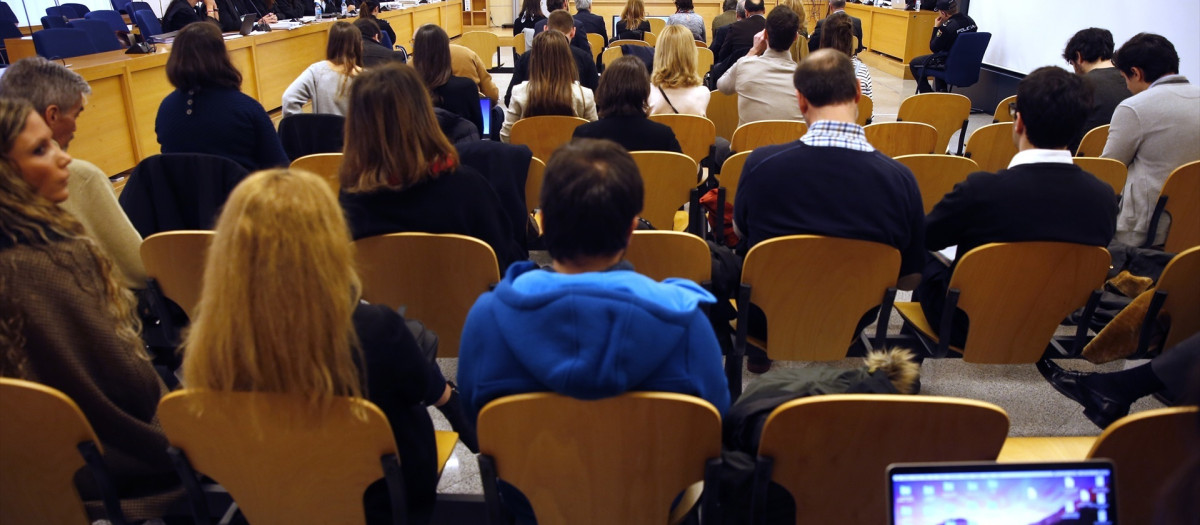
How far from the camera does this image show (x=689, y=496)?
1.53 metres

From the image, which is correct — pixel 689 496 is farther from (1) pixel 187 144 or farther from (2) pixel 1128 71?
(2) pixel 1128 71

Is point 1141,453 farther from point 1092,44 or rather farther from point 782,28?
point 1092,44

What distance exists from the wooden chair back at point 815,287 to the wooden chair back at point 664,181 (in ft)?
2.79

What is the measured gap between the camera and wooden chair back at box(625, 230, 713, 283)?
2.08m

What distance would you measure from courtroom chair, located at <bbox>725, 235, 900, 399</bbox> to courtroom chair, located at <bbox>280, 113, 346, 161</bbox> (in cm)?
232

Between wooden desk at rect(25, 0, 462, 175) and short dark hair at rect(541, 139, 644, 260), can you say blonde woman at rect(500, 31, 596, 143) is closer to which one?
wooden desk at rect(25, 0, 462, 175)

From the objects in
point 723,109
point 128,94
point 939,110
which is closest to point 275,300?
point 723,109

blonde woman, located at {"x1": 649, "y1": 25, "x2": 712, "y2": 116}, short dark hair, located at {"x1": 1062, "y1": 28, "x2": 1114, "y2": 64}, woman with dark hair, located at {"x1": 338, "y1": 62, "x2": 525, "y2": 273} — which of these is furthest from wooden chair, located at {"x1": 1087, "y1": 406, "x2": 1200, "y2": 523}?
short dark hair, located at {"x1": 1062, "y1": 28, "x2": 1114, "y2": 64}

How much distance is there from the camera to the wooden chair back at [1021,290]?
2.01m

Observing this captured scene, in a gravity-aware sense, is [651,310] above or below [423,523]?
above

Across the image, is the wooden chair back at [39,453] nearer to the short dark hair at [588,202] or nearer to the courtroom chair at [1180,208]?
the short dark hair at [588,202]

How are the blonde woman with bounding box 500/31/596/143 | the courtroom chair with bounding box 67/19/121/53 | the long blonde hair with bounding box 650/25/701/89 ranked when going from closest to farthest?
the blonde woman with bounding box 500/31/596/143, the long blonde hair with bounding box 650/25/701/89, the courtroom chair with bounding box 67/19/121/53

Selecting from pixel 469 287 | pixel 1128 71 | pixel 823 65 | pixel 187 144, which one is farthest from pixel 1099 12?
pixel 187 144

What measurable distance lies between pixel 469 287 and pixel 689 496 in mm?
890
